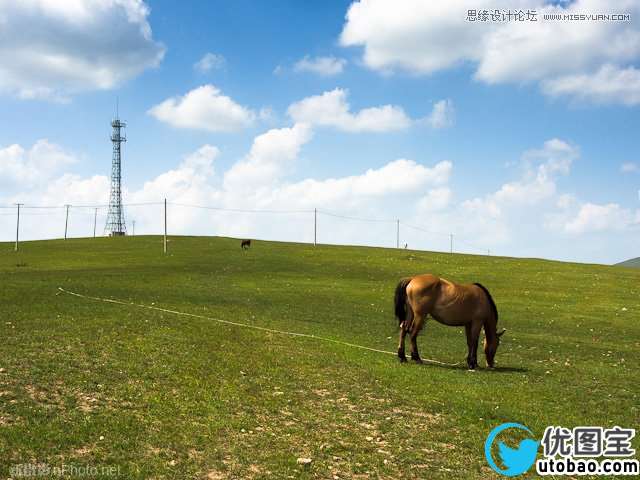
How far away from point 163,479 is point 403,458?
408cm

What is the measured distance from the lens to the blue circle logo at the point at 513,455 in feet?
29.9

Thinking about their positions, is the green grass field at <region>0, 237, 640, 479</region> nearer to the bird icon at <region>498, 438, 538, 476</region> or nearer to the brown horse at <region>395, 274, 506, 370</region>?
the bird icon at <region>498, 438, 538, 476</region>

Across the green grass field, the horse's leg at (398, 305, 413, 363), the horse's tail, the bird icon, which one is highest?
the horse's tail

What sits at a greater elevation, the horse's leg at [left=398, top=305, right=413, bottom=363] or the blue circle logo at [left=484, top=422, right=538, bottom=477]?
the horse's leg at [left=398, top=305, right=413, bottom=363]

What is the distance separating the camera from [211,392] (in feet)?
39.0

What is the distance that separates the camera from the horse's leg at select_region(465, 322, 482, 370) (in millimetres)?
16219

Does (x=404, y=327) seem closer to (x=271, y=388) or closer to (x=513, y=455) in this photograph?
(x=271, y=388)

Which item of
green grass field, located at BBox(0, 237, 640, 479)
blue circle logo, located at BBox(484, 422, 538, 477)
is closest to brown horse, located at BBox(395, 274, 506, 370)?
green grass field, located at BBox(0, 237, 640, 479)

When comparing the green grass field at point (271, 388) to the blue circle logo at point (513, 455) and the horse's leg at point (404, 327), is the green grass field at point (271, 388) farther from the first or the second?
the horse's leg at point (404, 327)

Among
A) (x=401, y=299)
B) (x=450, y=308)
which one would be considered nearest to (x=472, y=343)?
(x=450, y=308)

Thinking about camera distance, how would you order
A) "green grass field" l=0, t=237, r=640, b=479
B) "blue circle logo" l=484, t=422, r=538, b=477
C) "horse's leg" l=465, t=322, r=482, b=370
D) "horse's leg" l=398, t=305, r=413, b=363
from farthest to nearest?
"horse's leg" l=398, t=305, r=413, b=363, "horse's leg" l=465, t=322, r=482, b=370, "blue circle logo" l=484, t=422, r=538, b=477, "green grass field" l=0, t=237, r=640, b=479

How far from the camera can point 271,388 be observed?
1267cm

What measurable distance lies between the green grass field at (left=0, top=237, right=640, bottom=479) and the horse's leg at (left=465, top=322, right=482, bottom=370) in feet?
1.58

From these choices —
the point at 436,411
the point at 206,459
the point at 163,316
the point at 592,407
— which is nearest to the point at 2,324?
the point at 163,316
